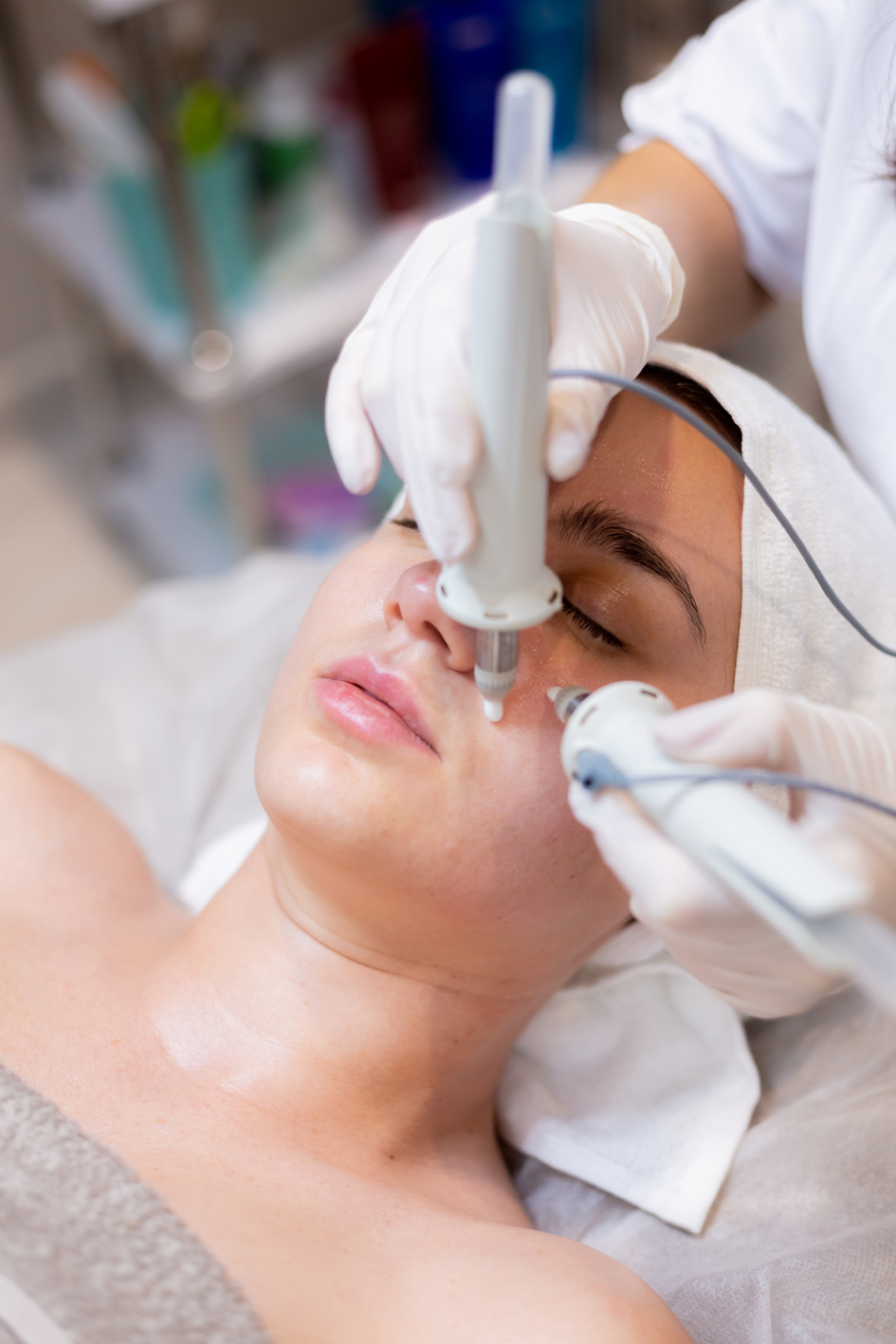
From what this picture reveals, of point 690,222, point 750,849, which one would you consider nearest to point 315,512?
point 690,222

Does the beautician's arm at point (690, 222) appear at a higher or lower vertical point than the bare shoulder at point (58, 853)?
higher

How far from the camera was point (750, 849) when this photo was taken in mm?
617

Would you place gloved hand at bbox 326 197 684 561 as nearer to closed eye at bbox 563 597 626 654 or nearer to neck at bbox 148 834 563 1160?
closed eye at bbox 563 597 626 654

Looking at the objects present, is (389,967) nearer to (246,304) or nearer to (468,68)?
(246,304)

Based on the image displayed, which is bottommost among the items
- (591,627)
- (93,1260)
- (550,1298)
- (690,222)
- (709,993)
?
(709,993)

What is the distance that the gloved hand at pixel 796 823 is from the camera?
0.68 metres

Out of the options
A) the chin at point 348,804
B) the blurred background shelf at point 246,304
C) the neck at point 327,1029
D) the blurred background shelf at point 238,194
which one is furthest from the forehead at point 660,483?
the blurred background shelf at point 246,304

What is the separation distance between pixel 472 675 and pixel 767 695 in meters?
0.26

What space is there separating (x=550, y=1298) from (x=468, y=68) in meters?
1.98

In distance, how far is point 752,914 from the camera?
671 millimetres

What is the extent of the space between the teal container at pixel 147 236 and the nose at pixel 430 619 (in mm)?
1272

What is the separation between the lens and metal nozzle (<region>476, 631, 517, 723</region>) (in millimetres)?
773

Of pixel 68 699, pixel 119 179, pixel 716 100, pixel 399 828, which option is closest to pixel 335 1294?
pixel 399 828

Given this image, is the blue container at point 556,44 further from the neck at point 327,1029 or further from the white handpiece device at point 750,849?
the white handpiece device at point 750,849
